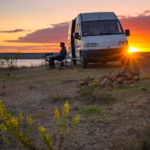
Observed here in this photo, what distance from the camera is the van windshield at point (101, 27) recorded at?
10.2 m

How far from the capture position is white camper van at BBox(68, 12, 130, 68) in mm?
9742

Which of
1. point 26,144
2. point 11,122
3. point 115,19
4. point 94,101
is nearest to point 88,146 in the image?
point 26,144

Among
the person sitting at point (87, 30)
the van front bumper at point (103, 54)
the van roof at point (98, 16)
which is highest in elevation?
the van roof at point (98, 16)

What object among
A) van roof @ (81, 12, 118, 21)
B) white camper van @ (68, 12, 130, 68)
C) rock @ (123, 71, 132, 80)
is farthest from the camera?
van roof @ (81, 12, 118, 21)

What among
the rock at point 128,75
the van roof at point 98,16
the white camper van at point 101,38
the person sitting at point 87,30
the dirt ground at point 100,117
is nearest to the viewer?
the dirt ground at point 100,117

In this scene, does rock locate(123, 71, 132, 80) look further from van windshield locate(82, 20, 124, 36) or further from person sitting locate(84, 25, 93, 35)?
person sitting locate(84, 25, 93, 35)

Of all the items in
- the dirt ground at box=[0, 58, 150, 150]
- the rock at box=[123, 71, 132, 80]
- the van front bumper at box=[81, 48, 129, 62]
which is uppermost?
the van front bumper at box=[81, 48, 129, 62]

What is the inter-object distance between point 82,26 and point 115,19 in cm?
192

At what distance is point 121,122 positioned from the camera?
111 inches

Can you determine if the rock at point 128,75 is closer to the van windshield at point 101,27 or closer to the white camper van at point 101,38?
the white camper van at point 101,38

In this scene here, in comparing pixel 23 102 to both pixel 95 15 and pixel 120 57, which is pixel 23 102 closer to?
pixel 120 57

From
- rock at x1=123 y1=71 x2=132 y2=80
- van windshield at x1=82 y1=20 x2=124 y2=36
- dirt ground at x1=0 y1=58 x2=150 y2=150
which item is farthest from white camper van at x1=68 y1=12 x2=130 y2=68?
dirt ground at x1=0 y1=58 x2=150 y2=150

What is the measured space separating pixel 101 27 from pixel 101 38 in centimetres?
96

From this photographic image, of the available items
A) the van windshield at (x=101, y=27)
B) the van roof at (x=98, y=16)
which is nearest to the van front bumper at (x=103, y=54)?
the van windshield at (x=101, y=27)
